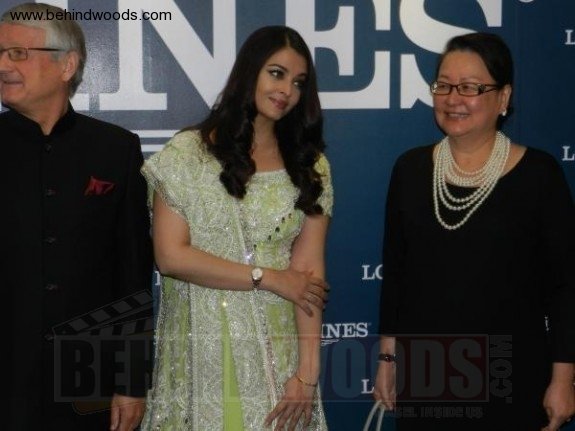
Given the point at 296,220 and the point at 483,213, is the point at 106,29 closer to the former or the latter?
the point at 296,220

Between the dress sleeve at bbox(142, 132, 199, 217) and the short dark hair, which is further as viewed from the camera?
the short dark hair

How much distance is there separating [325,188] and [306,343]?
0.48 metres

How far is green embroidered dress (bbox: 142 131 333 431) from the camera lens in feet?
8.50

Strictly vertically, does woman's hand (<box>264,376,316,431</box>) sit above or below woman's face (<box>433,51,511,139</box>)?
below

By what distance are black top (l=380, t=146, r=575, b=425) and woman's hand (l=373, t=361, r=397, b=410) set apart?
0.20 m

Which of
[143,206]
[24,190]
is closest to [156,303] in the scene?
[143,206]

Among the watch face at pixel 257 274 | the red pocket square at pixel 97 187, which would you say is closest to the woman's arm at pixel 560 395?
the watch face at pixel 257 274

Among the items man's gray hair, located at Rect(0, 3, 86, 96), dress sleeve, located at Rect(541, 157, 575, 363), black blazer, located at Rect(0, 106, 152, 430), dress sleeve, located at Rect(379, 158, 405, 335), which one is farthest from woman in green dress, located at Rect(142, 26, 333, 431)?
dress sleeve, located at Rect(541, 157, 575, 363)

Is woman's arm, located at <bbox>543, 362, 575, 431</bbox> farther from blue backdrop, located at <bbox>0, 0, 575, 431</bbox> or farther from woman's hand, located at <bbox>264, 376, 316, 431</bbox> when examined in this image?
blue backdrop, located at <bbox>0, 0, 575, 431</bbox>

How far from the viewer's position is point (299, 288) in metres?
2.63

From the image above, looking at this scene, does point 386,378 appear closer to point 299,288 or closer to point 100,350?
point 299,288

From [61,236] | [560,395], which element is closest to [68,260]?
[61,236]

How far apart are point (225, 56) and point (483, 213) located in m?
1.22

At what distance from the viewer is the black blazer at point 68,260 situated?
251 centimetres
